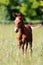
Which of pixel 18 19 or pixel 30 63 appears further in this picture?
pixel 18 19

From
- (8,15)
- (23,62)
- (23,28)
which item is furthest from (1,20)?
(23,62)

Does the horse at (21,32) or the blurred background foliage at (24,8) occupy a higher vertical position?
the horse at (21,32)

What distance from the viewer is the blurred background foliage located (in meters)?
31.3

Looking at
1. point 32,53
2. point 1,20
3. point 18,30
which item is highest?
point 18,30

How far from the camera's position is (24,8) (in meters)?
31.2

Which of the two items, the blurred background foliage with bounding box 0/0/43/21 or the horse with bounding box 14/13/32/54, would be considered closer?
the horse with bounding box 14/13/32/54

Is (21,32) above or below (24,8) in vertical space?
above

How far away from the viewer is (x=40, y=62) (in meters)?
9.32

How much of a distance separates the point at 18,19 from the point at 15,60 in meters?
1.93

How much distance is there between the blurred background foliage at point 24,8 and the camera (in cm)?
3127

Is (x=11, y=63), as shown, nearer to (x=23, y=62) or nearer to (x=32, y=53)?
(x=23, y=62)

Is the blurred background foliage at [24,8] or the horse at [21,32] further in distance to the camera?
the blurred background foliage at [24,8]

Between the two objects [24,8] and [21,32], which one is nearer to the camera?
[21,32]

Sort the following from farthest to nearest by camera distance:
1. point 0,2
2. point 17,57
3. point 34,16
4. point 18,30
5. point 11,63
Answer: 1. point 0,2
2. point 34,16
3. point 18,30
4. point 17,57
5. point 11,63
